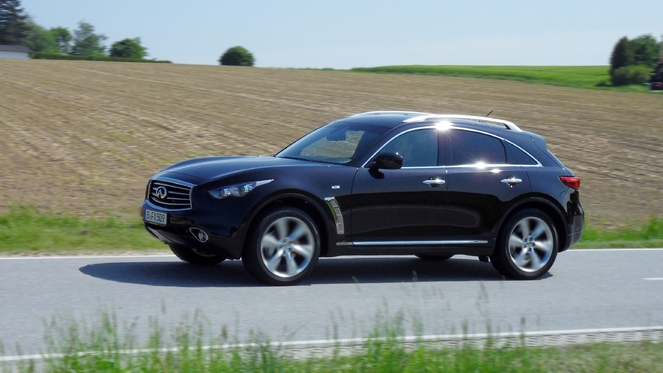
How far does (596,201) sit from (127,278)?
1271cm

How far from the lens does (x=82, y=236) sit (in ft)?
40.7

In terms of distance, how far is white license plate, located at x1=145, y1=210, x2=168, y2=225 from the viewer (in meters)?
9.22

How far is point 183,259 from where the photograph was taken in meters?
10.5

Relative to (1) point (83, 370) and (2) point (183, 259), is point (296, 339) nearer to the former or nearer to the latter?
(1) point (83, 370)

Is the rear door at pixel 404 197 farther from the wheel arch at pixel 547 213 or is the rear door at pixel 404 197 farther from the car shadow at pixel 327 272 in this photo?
the wheel arch at pixel 547 213

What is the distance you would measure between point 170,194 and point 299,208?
1249 mm

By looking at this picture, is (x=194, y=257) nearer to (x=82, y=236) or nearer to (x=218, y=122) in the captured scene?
(x=82, y=236)

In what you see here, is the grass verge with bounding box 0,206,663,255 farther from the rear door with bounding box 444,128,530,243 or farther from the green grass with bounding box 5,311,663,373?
the green grass with bounding box 5,311,663,373

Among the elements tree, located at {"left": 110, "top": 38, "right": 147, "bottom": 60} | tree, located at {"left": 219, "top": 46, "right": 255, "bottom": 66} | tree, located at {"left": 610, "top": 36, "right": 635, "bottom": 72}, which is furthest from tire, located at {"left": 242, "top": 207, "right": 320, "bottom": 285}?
tree, located at {"left": 110, "top": 38, "right": 147, "bottom": 60}

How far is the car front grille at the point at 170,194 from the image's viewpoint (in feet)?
30.0

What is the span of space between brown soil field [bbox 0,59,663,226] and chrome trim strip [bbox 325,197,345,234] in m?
6.32

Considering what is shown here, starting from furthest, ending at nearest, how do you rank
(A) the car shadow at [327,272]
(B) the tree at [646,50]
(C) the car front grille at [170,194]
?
(B) the tree at [646,50], (A) the car shadow at [327,272], (C) the car front grille at [170,194]

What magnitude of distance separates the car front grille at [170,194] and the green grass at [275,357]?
3.11 meters

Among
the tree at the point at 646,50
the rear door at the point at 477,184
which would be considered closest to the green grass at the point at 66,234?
the rear door at the point at 477,184
